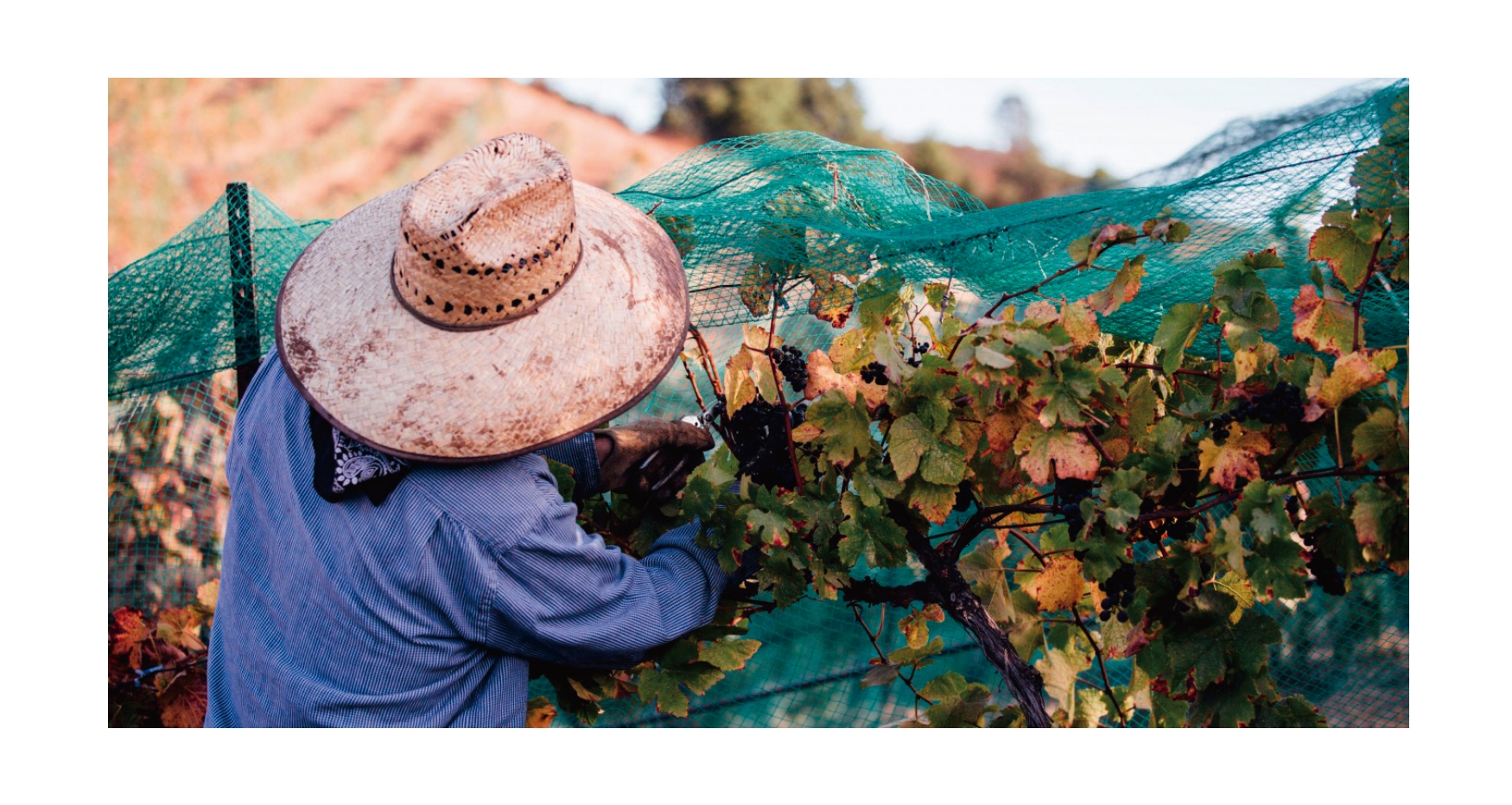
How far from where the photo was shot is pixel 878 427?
6.89ft

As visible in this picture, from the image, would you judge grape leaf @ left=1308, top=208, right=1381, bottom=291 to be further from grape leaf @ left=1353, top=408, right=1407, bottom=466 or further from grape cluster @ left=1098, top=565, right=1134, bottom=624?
grape cluster @ left=1098, top=565, right=1134, bottom=624

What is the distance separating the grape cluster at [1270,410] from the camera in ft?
6.13

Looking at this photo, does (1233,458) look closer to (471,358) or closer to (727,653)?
(727,653)

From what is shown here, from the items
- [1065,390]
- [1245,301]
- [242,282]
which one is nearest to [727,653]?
[1065,390]

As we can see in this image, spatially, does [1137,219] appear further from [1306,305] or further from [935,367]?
[935,367]

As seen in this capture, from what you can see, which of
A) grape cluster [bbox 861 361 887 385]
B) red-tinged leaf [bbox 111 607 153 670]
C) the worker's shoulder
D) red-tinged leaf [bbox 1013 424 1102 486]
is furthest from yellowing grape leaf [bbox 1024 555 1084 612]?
red-tinged leaf [bbox 111 607 153 670]

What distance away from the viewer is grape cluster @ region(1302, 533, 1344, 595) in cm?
178

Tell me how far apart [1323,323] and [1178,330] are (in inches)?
8.9

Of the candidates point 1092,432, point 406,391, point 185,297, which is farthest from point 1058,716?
point 185,297

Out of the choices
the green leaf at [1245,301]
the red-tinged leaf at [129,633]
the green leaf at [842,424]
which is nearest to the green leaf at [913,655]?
the green leaf at [842,424]

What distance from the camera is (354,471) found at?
6.28 ft

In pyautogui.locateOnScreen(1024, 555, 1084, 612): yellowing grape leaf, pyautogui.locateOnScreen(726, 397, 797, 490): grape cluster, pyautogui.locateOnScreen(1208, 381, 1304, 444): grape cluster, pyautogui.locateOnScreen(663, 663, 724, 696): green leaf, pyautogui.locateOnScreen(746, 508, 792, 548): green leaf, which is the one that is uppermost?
pyautogui.locateOnScreen(1208, 381, 1304, 444): grape cluster

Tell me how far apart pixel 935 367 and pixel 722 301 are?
29.9 inches

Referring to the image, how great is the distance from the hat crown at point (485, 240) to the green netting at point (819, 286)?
0.66m
